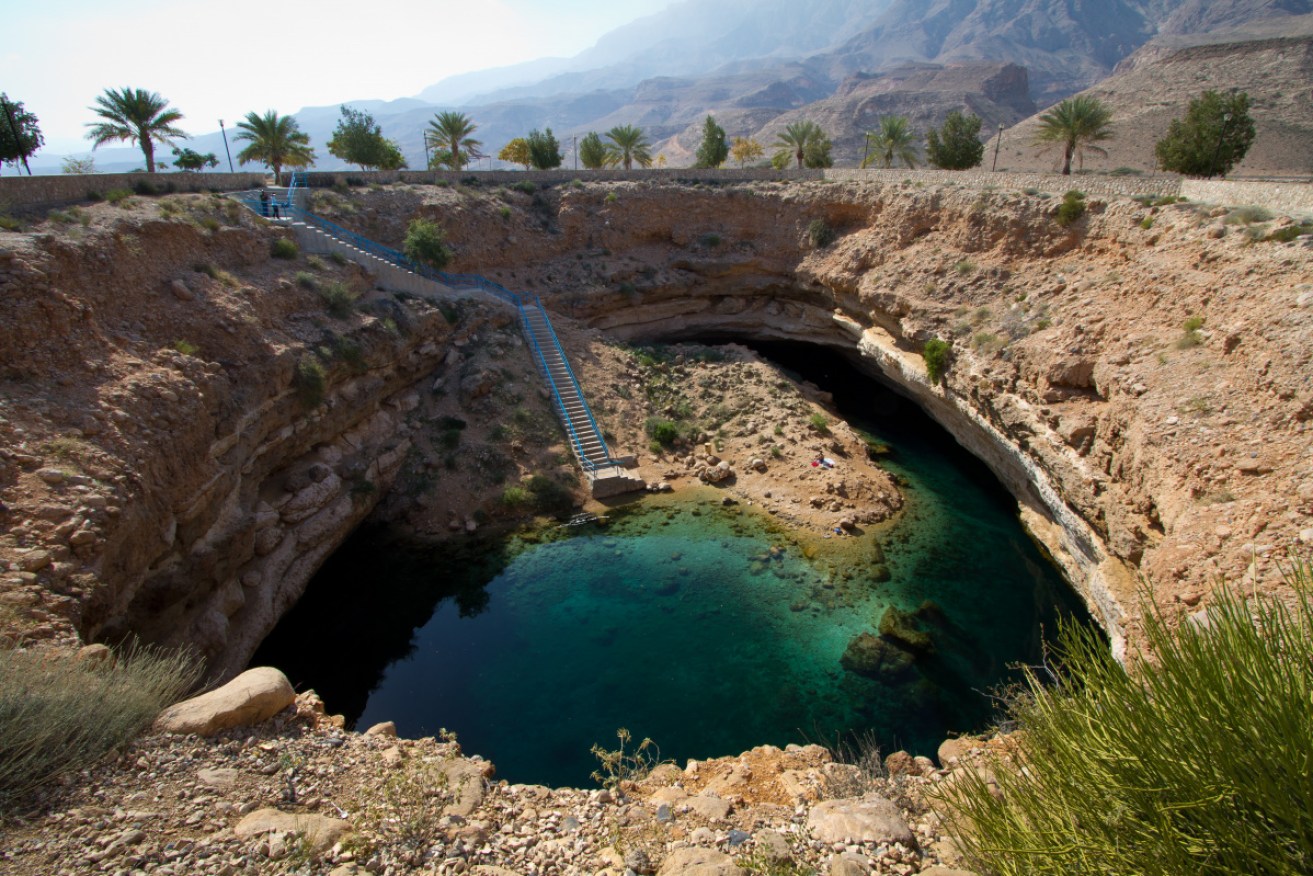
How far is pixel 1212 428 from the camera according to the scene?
13.9 meters

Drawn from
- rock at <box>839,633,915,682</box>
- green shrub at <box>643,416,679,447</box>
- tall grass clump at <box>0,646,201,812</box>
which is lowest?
rock at <box>839,633,915,682</box>

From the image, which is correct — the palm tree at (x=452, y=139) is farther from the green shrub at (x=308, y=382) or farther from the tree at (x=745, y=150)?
the tree at (x=745, y=150)

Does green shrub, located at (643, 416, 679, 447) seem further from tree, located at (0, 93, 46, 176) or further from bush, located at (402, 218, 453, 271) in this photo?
tree, located at (0, 93, 46, 176)

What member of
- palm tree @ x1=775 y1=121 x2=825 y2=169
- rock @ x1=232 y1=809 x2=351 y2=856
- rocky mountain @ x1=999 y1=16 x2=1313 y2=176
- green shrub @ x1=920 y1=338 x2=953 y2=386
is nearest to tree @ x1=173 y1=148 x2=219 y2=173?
palm tree @ x1=775 y1=121 x2=825 y2=169

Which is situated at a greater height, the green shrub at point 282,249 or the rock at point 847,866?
the green shrub at point 282,249

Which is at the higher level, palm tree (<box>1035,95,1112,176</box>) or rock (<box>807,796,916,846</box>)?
palm tree (<box>1035,95,1112,176</box>)

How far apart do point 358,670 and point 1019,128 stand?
304ft

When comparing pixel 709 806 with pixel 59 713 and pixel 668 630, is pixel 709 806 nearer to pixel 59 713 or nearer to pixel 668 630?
pixel 59 713

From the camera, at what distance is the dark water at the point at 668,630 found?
1504cm

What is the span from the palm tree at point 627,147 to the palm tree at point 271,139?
1725 centimetres

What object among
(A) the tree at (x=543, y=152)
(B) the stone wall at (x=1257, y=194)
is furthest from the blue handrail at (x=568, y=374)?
(B) the stone wall at (x=1257, y=194)

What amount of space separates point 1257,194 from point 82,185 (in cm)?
3555

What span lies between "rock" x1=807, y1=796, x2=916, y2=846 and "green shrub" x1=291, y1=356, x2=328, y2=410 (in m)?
18.1

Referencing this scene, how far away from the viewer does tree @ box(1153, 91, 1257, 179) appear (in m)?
26.1
